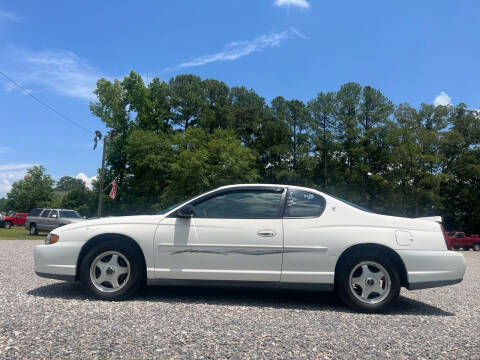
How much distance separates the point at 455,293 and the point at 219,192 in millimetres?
4444

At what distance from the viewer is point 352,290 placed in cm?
469

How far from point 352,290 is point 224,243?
5.37 ft

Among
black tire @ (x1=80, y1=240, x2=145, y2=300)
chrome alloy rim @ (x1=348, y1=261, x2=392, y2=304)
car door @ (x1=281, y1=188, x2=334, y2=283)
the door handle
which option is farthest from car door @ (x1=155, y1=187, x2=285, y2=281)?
chrome alloy rim @ (x1=348, y1=261, x2=392, y2=304)

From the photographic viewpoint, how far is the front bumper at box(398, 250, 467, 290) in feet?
15.5

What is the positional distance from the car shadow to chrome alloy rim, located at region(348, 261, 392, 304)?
25cm

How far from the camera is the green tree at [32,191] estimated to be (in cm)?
7306

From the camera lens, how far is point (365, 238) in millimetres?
4750

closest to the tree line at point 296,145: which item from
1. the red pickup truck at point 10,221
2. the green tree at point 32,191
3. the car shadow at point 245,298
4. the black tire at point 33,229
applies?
the red pickup truck at point 10,221

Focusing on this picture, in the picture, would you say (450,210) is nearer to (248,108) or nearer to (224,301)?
(248,108)

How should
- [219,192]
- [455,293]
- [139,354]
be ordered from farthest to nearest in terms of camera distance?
[455,293]
[219,192]
[139,354]

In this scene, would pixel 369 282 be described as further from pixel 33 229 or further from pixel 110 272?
pixel 33 229

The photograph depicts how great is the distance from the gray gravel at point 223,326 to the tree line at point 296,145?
103 ft

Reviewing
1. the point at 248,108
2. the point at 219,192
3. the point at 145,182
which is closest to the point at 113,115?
the point at 145,182

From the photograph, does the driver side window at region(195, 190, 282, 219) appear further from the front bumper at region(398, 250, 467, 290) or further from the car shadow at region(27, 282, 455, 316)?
the front bumper at region(398, 250, 467, 290)
